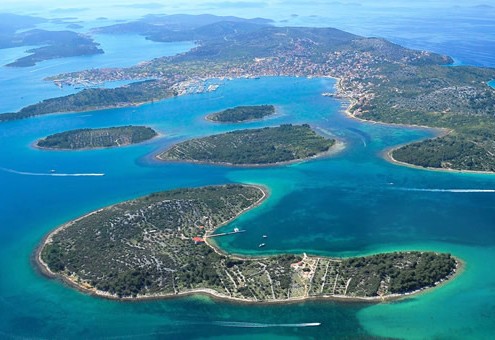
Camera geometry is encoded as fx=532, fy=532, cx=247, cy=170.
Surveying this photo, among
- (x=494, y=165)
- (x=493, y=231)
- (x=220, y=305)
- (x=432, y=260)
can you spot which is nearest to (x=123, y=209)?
(x=220, y=305)

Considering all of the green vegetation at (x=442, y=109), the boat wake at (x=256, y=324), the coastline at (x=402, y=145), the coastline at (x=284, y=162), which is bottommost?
the boat wake at (x=256, y=324)

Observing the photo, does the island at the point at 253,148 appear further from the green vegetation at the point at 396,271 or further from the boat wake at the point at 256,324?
the boat wake at the point at 256,324

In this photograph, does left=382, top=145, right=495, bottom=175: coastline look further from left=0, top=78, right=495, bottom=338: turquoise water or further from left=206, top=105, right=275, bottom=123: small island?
left=206, top=105, right=275, bottom=123: small island

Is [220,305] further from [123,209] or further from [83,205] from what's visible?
[83,205]

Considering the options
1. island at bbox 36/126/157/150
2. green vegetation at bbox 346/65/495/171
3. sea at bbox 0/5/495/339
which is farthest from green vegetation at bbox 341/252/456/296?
island at bbox 36/126/157/150

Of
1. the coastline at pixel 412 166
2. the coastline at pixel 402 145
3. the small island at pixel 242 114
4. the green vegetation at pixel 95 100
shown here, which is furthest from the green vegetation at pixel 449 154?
the green vegetation at pixel 95 100

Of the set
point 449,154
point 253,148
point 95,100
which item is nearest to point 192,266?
point 253,148
